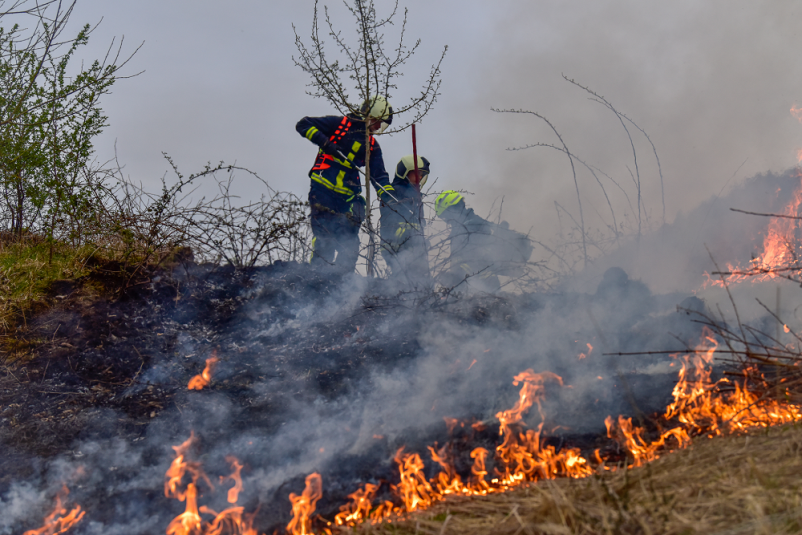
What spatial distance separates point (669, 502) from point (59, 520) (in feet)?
10.3

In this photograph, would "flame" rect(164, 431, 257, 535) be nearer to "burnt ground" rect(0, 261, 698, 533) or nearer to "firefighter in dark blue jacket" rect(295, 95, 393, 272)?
"burnt ground" rect(0, 261, 698, 533)

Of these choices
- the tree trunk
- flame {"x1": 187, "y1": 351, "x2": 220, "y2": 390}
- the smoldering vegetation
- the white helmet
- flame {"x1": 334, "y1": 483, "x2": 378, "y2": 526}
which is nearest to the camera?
flame {"x1": 334, "y1": 483, "x2": 378, "y2": 526}

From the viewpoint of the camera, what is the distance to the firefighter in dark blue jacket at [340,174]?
6.74m

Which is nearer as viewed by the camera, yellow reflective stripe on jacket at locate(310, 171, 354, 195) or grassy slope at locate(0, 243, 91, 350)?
grassy slope at locate(0, 243, 91, 350)

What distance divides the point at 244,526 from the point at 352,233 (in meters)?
4.53

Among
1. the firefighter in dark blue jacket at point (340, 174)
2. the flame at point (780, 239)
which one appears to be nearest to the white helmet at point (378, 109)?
the firefighter in dark blue jacket at point (340, 174)

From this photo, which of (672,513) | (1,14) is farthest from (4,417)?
(672,513)

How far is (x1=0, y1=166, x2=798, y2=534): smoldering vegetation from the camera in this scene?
10.4 feet

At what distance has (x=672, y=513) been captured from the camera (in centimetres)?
198

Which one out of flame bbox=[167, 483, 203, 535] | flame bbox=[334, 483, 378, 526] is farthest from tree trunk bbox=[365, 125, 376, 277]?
flame bbox=[167, 483, 203, 535]

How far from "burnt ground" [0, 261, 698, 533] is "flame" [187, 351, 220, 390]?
0.24ft

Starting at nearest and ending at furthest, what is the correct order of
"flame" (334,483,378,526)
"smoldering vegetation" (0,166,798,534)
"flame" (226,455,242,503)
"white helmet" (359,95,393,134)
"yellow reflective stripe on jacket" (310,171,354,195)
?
1. "flame" (334,483,378,526)
2. "flame" (226,455,242,503)
3. "smoldering vegetation" (0,166,798,534)
4. "white helmet" (359,95,393,134)
5. "yellow reflective stripe on jacket" (310,171,354,195)

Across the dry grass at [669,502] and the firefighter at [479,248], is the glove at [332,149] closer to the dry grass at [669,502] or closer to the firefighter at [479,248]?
the firefighter at [479,248]

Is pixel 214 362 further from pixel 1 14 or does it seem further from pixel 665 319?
pixel 665 319
